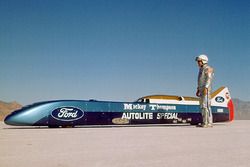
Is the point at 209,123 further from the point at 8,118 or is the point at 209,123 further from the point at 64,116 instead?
the point at 8,118

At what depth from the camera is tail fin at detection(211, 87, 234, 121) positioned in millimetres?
23000

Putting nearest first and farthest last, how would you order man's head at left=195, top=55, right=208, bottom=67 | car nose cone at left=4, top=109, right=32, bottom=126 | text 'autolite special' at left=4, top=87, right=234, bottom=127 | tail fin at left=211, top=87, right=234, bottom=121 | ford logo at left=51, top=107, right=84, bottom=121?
car nose cone at left=4, top=109, right=32, bottom=126 < text 'autolite special' at left=4, top=87, right=234, bottom=127 < ford logo at left=51, top=107, right=84, bottom=121 < man's head at left=195, top=55, right=208, bottom=67 < tail fin at left=211, top=87, right=234, bottom=121

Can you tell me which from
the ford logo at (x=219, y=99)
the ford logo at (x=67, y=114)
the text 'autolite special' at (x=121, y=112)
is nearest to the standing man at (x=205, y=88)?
the text 'autolite special' at (x=121, y=112)

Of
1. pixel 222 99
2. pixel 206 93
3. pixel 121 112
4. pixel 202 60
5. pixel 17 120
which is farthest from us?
pixel 222 99

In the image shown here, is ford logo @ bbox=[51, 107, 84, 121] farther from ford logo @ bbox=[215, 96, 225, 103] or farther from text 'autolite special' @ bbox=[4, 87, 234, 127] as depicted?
ford logo @ bbox=[215, 96, 225, 103]

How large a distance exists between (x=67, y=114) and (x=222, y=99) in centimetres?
1322

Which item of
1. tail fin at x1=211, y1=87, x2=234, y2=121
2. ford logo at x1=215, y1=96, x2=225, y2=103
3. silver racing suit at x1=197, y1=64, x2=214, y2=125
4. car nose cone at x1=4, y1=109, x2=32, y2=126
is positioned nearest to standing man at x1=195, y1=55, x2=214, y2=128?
silver racing suit at x1=197, y1=64, x2=214, y2=125

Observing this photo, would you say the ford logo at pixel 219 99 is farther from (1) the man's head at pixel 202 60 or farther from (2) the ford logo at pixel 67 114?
(2) the ford logo at pixel 67 114

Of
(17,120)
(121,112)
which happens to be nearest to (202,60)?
(121,112)

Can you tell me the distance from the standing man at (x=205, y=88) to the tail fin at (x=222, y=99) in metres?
5.71

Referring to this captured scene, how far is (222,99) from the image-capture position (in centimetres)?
2338

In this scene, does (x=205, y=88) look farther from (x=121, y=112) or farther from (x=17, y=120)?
(x=17, y=120)

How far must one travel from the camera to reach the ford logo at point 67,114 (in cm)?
1623

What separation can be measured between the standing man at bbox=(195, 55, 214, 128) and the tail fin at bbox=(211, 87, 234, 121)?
18.7 feet
